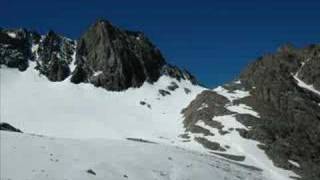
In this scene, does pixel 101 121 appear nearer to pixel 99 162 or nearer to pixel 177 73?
pixel 177 73

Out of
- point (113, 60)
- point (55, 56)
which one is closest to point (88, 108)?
point (113, 60)

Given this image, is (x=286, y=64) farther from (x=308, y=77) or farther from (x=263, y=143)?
(x=263, y=143)

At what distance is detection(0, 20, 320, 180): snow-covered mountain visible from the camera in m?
51.3

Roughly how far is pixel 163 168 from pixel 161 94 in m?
98.3

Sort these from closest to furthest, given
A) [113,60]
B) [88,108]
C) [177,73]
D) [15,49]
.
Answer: [88,108] → [113,60] → [15,49] → [177,73]

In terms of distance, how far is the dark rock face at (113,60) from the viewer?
15812 cm

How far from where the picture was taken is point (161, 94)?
15138 cm

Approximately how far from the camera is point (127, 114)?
128625 mm

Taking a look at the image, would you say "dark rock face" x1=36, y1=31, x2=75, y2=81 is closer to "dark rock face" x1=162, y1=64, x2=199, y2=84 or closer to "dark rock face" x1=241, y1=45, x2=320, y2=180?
"dark rock face" x1=162, y1=64, x2=199, y2=84

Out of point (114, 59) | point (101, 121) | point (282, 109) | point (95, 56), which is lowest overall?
point (101, 121)

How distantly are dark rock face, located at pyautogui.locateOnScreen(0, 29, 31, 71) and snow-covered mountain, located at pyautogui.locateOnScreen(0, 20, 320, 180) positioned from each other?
13.7 inches

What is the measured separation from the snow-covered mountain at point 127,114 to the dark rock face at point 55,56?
0.33 m

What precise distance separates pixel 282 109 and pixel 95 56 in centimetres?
7592

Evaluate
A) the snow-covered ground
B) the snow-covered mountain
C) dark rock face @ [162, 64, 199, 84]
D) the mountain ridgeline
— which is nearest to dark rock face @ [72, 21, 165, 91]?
the mountain ridgeline
